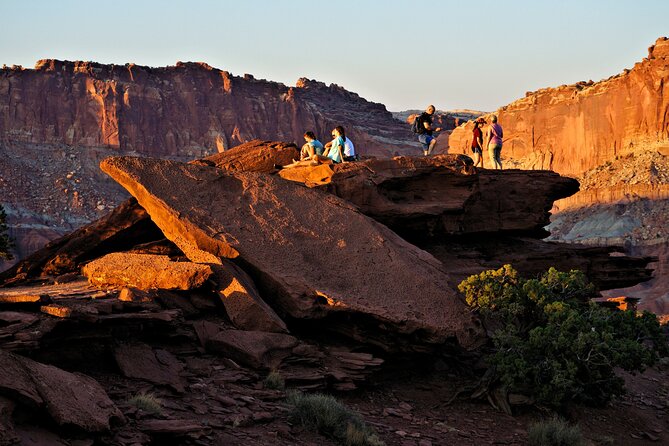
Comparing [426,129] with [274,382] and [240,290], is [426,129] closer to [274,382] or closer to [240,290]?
[240,290]

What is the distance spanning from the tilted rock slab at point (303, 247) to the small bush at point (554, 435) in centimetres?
184

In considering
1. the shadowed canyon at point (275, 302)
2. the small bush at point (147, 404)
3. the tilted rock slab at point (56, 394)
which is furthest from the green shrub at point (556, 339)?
the tilted rock slab at point (56, 394)

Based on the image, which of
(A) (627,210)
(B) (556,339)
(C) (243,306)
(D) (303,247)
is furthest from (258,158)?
(A) (627,210)

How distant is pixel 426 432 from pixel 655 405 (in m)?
7.33

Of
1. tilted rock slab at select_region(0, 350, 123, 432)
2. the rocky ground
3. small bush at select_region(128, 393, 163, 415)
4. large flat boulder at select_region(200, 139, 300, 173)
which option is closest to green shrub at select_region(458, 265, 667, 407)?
small bush at select_region(128, 393, 163, 415)

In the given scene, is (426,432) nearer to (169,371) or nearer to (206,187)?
(169,371)

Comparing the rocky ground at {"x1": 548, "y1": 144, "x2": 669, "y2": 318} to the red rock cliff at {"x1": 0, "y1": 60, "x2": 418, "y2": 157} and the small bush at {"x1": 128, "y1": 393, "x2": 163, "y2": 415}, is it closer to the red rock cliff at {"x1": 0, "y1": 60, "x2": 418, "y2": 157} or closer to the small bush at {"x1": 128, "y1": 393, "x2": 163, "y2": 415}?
the red rock cliff at {"x1": 0, "y1": 60, "x2": 418, "y2": 157}

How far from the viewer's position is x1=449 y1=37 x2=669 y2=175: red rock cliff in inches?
3091

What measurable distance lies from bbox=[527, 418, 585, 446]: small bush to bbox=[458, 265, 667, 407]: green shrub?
2.27ft

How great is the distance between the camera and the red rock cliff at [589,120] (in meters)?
78.5

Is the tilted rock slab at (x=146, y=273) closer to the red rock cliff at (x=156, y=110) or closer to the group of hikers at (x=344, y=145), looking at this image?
the group of hikers at (x=344, y=145)

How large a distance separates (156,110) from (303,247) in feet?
303

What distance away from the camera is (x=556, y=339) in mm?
12859

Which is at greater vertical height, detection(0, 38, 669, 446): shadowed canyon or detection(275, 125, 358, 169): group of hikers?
detection(275, 125, 358, 169): group of hikers
